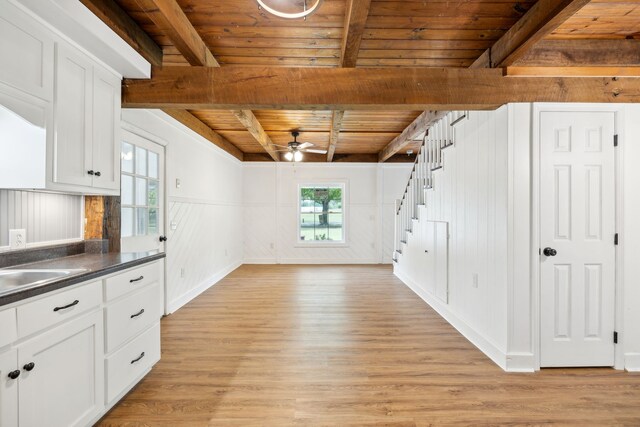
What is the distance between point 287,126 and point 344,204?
3015 millimetres

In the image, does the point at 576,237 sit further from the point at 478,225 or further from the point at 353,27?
the point at 353,27

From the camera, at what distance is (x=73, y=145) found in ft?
6.82

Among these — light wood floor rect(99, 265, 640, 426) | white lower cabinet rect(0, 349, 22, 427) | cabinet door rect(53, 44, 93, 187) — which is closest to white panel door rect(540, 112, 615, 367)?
light wood floor rect(99, 265, 640, 426)

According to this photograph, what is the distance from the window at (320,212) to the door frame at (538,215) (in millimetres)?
5356

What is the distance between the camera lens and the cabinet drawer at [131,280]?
1.96 m

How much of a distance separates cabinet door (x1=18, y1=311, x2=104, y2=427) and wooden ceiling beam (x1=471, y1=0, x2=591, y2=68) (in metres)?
3.28

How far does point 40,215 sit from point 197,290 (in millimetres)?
2797

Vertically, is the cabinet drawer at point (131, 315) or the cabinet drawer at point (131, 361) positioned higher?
the cabinet drawer at point (131, 315)

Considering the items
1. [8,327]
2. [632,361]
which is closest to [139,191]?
[8,327]

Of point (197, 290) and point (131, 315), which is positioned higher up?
point (131, 315)

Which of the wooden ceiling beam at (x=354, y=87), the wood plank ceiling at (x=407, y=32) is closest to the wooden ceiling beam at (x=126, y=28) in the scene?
the wood plank ceiling at (x=407, y=32)

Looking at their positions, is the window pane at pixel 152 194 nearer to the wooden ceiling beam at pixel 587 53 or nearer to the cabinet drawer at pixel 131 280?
the cabinet drawer at pixel 131 280

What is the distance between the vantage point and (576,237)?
2629mm

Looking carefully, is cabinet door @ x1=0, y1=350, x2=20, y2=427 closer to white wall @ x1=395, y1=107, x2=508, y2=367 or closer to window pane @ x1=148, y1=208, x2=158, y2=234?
window pane @ x1=148, y1=208, x2=158, y2=234
